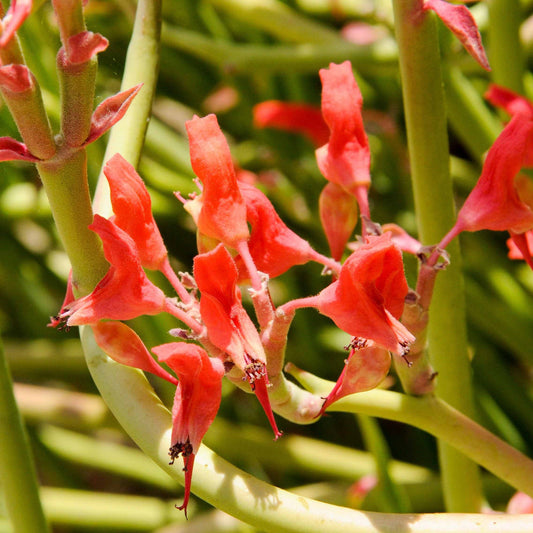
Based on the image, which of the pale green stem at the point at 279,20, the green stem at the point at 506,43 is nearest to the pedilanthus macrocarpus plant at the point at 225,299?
the green stem at the point at 506,43

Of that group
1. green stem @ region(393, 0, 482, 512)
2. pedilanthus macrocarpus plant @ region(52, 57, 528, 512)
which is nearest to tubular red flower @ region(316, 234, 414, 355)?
pedilanthus macrocarpus plant @ region(52, 57, 528, 512)

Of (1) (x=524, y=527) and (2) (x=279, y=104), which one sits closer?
(1) (x=524, y=527)

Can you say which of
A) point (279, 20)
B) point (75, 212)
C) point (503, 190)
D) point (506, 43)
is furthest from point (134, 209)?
point (279, 20)

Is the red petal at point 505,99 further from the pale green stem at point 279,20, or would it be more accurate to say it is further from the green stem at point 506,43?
the pale green stem at point 279,20

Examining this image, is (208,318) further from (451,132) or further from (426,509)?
(451,132)

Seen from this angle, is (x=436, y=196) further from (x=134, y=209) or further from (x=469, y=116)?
(x=469, y=116)

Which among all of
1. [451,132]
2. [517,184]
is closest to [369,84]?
[451,132]
